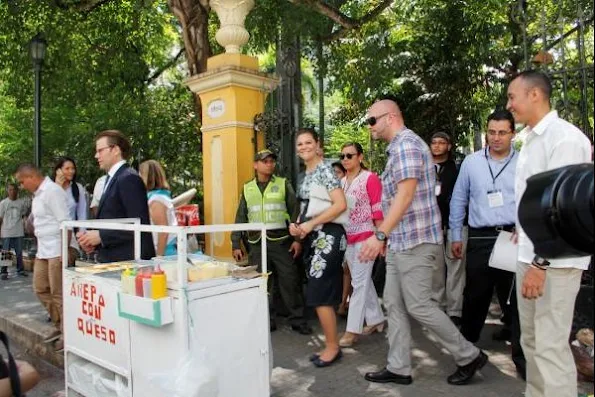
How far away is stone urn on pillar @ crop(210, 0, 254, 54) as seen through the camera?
591cm

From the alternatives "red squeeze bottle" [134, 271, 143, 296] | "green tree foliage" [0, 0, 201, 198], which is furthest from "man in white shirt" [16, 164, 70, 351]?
"green tree foliage" [0, 0, 201, 198]

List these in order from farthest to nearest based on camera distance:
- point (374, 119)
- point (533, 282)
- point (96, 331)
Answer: point (374, 119) < point (96, 331) < point (533, 282)

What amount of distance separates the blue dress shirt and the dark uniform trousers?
1528 mm

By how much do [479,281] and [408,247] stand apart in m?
0.94

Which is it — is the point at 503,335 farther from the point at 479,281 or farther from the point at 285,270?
→ the point at 285,270

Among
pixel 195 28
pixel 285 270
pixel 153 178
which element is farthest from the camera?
pixel 195 28

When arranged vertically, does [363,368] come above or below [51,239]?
below

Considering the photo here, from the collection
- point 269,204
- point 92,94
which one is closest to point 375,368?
point 269,204

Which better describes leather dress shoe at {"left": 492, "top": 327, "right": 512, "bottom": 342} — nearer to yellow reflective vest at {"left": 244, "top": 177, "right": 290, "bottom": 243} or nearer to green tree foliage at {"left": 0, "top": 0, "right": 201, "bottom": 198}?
yellow reflective vest at {"left": 244, "top": 177, "right": 290, "bottom": 243}

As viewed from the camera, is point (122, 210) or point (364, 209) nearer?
point (122, 210)

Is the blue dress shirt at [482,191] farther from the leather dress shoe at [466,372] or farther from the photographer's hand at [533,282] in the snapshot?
the photographer's hand at [533,282]

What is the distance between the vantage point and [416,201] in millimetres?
3588

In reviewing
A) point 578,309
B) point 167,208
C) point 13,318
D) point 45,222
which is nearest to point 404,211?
point 578,309

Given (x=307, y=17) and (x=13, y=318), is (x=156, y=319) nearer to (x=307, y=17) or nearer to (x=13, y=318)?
(x=13, y=318)
